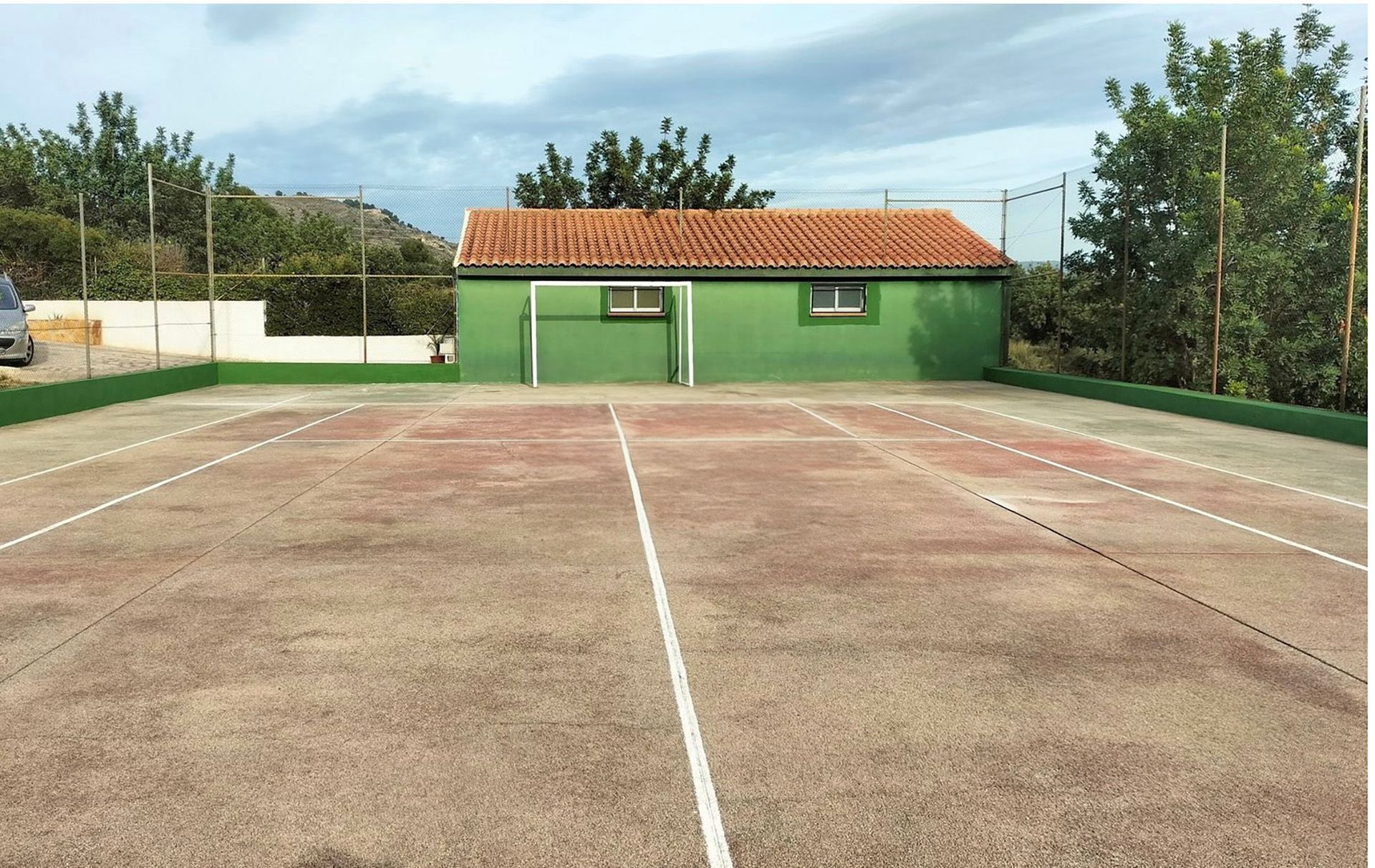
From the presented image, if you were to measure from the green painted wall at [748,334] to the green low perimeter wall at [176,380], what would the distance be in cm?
167

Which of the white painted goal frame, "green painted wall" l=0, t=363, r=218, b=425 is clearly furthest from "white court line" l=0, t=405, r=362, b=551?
the white painted goal frame

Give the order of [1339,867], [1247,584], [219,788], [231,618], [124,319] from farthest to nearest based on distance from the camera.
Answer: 1. [124,319]
2. [1247,584]
3. [231,618]
4. [219,788]
5. [1339,867]

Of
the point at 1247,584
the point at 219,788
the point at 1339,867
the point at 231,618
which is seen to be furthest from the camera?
the point at 1247,584

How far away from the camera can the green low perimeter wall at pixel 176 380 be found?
49.2ft

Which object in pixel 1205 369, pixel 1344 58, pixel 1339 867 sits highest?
pixel 1344 58

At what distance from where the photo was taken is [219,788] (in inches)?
132

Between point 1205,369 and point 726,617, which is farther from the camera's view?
point 1205,369

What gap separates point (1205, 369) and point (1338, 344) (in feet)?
7.02

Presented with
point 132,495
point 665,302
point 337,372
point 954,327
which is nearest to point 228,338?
point 337,372

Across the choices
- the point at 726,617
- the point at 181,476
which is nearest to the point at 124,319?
the point at 181,476

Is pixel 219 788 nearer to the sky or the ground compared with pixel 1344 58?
nearer to the ground

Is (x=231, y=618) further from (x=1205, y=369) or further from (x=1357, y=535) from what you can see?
(x=1205, y=369)

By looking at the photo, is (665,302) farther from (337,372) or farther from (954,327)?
(337,372)

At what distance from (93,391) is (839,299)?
1674 centimetres
